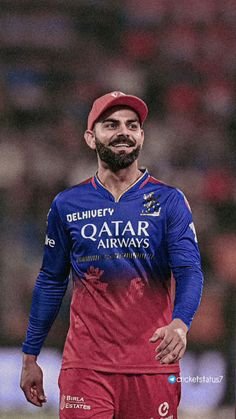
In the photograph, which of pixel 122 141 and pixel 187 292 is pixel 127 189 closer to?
pixel 122 141

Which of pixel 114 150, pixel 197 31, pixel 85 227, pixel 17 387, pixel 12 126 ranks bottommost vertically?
pixel 17 387

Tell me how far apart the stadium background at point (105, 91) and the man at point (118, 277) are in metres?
2.21

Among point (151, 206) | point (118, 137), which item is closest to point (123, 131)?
point (118, 137)

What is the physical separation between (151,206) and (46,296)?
0.58 m

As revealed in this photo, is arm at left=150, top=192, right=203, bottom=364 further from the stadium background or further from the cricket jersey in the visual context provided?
the stadium background

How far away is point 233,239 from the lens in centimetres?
588

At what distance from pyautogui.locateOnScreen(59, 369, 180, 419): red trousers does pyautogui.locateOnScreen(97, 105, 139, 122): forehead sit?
1018 millimetres

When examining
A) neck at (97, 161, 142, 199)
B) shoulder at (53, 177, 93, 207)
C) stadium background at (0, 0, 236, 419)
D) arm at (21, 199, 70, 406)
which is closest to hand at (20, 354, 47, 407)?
arm at (21, 199, 70, 406)

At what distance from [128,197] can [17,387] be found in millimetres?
2239

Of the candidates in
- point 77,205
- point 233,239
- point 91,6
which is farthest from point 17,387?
point 91,6

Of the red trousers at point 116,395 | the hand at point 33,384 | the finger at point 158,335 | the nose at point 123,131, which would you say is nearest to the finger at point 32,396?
the hand at point 33,384

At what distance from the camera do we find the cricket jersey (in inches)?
128

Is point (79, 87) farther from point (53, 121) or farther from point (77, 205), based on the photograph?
point (77, 205)

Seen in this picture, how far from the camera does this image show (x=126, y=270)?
3322 millimetres
